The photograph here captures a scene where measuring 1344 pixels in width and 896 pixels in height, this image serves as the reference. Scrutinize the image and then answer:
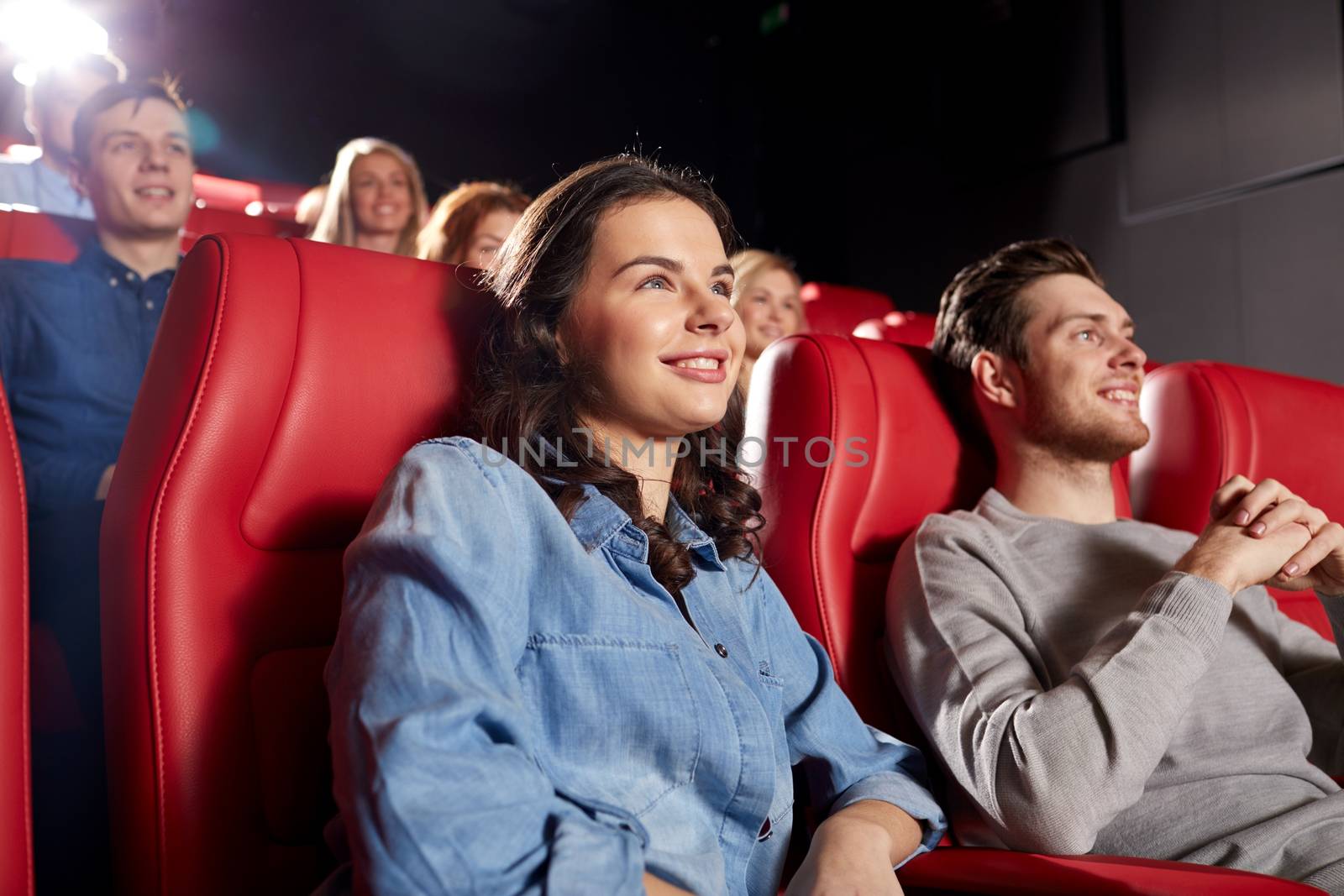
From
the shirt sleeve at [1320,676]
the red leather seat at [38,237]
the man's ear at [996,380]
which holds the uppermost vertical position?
the red leather seat at [38,237]

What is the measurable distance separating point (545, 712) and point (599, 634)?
0.24 ft

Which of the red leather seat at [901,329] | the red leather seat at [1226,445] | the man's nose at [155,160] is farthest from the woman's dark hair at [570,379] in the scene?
the red leather seat at [901,329]

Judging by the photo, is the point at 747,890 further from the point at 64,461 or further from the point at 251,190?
the point at 251,190

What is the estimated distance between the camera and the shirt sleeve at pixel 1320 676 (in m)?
1.27

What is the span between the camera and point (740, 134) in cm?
550

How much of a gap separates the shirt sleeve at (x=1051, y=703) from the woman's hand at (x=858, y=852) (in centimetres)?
9

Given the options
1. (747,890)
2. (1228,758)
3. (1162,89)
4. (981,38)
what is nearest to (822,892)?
(747,890)

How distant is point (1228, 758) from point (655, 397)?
746 mm

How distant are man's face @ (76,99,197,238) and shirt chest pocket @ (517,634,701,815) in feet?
4.77

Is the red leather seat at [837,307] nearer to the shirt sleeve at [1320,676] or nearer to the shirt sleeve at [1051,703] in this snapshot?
the shirt sleeve at [1320,676]

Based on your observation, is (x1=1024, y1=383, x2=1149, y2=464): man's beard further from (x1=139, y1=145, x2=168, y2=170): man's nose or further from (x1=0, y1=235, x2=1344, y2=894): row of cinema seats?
(x1=139, y1=145, x2=168, y2=170): man's nose

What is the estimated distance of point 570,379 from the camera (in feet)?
3.28

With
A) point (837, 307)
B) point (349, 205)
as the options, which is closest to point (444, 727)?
point (349, 205)

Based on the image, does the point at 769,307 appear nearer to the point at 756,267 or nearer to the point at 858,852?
the point at 756,267
